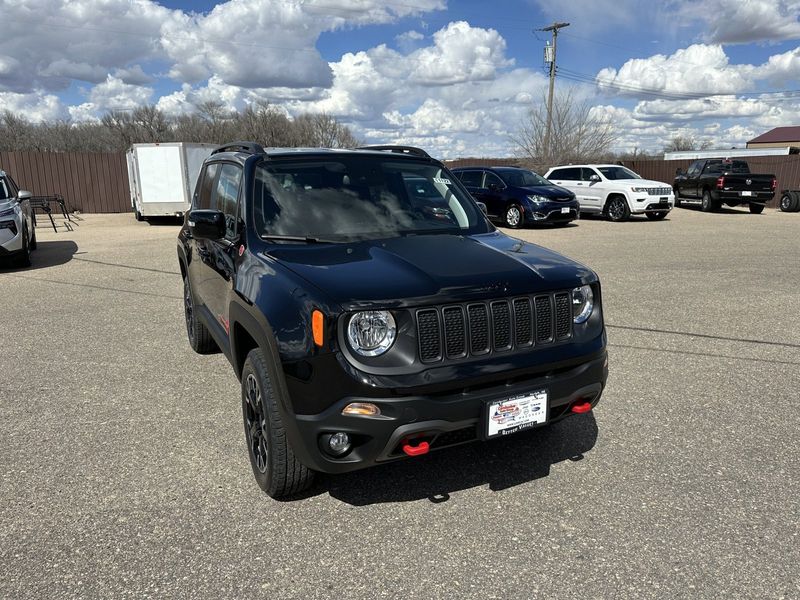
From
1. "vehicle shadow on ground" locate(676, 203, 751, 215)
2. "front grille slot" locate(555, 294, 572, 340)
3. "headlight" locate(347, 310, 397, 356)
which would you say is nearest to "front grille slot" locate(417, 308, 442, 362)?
"headlight" locate(347, 310, 397, 356)

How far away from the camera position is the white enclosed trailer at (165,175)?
1831 cm

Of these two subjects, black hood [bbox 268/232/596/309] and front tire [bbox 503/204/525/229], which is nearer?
black hood [bbox 268/232/596/309]

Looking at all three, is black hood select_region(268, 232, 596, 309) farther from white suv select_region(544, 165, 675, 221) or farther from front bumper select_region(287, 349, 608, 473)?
white suv select_region(544, 165, 675, 221)

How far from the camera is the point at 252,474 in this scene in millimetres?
3357

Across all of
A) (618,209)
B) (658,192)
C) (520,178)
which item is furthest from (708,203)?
(520,178)

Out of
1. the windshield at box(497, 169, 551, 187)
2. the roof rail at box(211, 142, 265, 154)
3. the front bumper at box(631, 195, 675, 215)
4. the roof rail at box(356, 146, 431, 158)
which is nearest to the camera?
the roof rail at box(211, 142, 265, 154)

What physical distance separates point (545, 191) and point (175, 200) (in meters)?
11.1

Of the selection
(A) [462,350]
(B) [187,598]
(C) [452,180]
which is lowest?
(B) [187,598]

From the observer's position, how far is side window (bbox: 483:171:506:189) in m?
16.7

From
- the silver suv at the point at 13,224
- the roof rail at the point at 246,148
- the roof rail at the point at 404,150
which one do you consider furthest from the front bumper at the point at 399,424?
the silver suv at the point at 13,224

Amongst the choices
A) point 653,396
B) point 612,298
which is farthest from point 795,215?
point 653,396

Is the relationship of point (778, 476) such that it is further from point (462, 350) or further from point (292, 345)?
point (292, 345)

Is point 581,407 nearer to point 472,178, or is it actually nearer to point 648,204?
point 472,178

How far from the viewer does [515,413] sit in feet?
9.21
